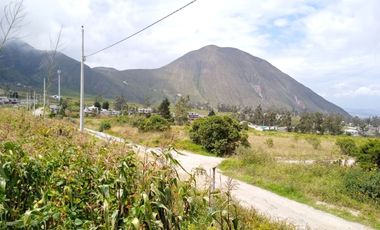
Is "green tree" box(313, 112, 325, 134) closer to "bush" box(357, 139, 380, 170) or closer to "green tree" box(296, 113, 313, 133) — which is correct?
"green tree" box(296, 113, 313, 133)

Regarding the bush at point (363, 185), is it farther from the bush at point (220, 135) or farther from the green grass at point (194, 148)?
the green grass at point (194, 148)

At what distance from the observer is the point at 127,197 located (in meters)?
2.31

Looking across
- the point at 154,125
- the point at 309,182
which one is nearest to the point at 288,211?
the point at 309,182

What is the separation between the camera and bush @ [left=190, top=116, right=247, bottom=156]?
25062 mm

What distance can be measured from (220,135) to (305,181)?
1171cm

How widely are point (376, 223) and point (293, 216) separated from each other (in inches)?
89.1

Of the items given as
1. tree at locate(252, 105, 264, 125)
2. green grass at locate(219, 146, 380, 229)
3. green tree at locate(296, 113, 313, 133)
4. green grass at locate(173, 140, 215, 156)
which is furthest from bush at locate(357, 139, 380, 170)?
tree at locate(252, 105, 264, 125)

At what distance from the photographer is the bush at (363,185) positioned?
11594mm

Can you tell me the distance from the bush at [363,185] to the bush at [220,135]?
41.6 feet

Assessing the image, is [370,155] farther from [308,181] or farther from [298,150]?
[298,150]

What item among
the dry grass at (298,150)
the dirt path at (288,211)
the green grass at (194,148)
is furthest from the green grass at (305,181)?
the green grass at (194,148)

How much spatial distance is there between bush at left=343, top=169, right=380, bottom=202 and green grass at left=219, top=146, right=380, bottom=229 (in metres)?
0.19

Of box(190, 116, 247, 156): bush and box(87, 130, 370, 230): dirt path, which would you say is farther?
box(190, 116, 247, 156): bush

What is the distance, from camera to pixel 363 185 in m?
11.9
